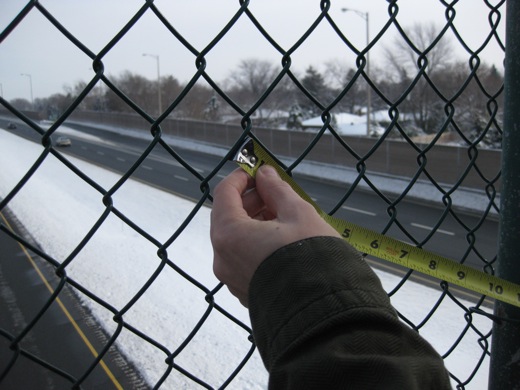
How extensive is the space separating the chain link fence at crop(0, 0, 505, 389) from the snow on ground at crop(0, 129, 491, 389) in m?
0.04

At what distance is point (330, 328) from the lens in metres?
0.95

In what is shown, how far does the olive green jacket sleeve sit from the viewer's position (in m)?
0.89

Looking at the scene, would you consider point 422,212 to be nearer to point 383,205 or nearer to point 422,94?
point 383,205

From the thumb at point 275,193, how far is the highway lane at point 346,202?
0.83m

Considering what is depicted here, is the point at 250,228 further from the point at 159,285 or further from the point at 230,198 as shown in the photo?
the point at 159,285

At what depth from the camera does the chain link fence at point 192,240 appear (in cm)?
134

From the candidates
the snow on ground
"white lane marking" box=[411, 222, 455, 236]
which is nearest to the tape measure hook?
the snow on ground

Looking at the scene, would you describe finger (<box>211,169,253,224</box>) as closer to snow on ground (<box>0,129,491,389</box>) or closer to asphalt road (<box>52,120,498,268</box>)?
asphalt road (<box>52,120,498,268</box>)

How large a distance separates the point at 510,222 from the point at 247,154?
1.11 meters

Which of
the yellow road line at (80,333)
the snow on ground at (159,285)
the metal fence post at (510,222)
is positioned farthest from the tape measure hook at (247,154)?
the yellow road line at (80,333)

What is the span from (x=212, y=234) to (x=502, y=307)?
4.24ft

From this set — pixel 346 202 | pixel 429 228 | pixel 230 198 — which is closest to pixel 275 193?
pixel 230 198

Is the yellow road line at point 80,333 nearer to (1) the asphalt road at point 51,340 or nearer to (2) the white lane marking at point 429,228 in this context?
(1) the asphalt road at point 51,340

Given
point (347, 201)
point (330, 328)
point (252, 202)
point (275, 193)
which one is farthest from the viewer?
point (347, 201)
